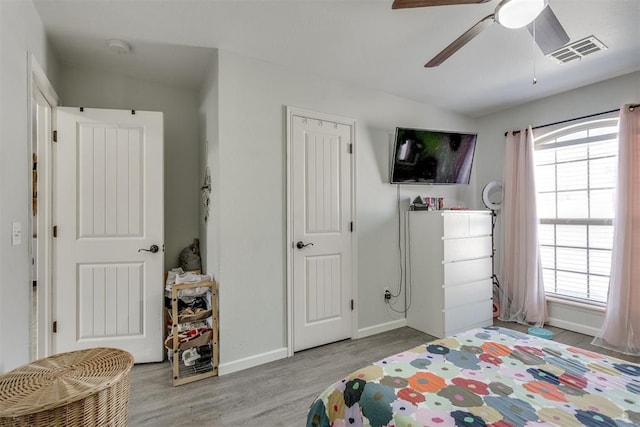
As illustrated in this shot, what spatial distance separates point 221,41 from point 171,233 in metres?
1.90


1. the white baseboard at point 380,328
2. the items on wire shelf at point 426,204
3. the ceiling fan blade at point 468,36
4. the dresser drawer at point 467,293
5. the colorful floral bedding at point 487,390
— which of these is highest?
the ceiling fan blade at point 468,36

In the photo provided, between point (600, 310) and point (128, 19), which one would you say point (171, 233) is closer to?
point (128, 19)

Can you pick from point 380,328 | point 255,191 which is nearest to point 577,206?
point 380,328

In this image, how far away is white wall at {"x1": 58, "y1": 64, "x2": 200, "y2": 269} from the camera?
9.61ft

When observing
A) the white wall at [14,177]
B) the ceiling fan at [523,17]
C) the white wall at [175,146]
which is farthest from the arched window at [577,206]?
the white wall at [14,177]

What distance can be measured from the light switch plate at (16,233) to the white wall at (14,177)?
0.03 meters

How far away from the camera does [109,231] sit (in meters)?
2.51

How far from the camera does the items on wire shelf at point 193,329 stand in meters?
2.23

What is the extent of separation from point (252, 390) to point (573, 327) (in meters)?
3.34

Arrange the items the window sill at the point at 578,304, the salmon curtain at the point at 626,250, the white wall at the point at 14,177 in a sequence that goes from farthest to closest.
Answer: the window sill at the point at 578,304, the salmon curtain at the point at 626,250, the white wall at the point at 14,177

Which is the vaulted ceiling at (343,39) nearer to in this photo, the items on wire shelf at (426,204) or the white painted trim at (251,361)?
the items on wire shelf at (426,204)

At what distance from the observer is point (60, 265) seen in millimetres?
2383

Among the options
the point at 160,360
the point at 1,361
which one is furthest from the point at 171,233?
the point at 1,361

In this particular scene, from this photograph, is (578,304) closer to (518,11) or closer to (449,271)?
(449,271)
